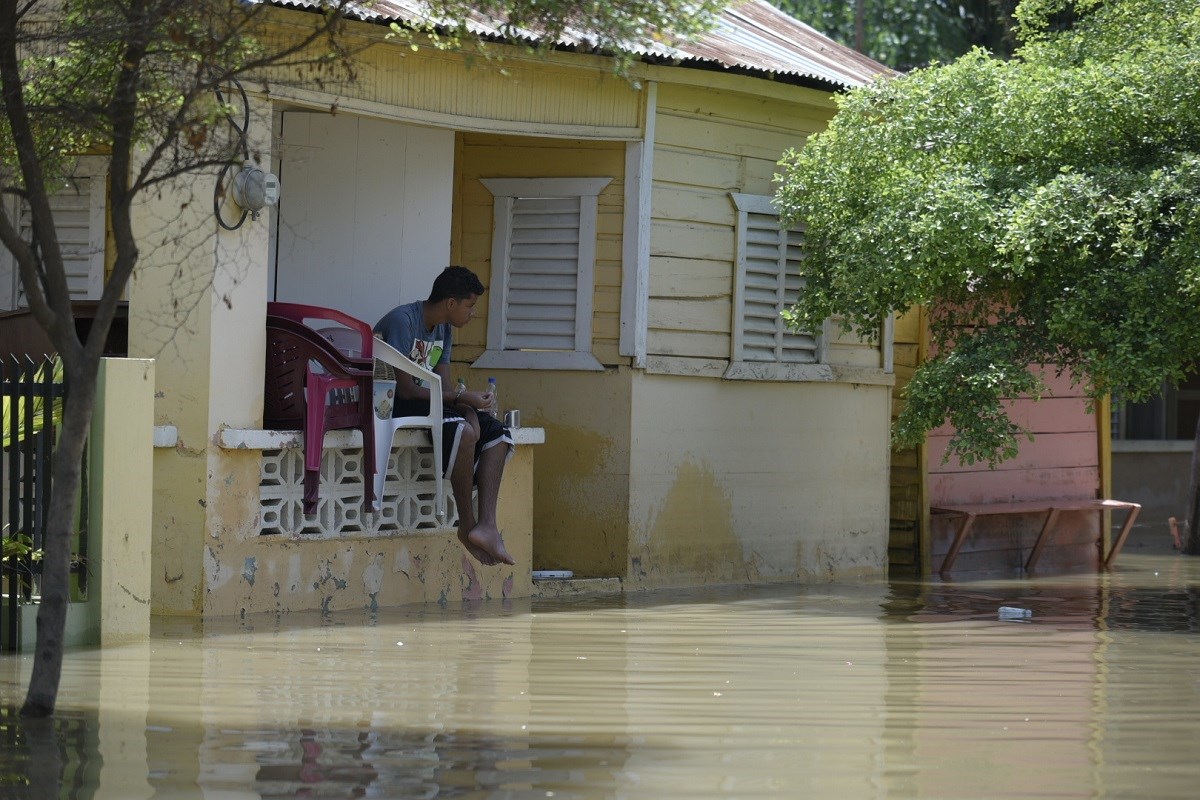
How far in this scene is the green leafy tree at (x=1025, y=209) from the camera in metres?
10.5

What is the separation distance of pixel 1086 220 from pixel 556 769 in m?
6.45

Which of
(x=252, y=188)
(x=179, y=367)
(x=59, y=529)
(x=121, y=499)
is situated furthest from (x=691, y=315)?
(x=59, y=529)

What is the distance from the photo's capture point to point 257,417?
31.1 feet

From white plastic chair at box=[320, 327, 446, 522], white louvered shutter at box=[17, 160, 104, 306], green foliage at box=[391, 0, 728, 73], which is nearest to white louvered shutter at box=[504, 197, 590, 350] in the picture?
white plastic chair at box=[320, 327, 446, 522]

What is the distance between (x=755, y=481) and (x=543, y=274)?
2.20 meters

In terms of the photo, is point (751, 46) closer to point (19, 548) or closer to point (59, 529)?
point (19, 548)

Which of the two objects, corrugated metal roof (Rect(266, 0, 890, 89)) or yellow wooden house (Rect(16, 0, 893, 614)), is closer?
corrugated metal roof (Rect(266, 0, 890, 89))

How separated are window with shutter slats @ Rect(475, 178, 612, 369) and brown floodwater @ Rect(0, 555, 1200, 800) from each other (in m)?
2.37

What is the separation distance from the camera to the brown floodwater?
5.19m

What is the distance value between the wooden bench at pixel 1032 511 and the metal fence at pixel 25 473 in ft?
26.8

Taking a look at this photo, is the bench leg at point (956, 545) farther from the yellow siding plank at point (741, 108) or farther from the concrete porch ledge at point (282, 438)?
the concrete porch ledge at point (282, 438)

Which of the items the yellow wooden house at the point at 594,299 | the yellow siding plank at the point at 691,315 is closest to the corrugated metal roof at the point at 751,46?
the yellow wooden house at the point at 594,299

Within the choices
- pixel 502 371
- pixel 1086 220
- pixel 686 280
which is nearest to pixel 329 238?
pixel 502 371

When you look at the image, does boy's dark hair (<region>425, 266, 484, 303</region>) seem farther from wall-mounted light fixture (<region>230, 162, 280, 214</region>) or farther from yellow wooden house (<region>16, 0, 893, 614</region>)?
wall-mounted light fixture (<region>230, 162, 280, 214</region>)
